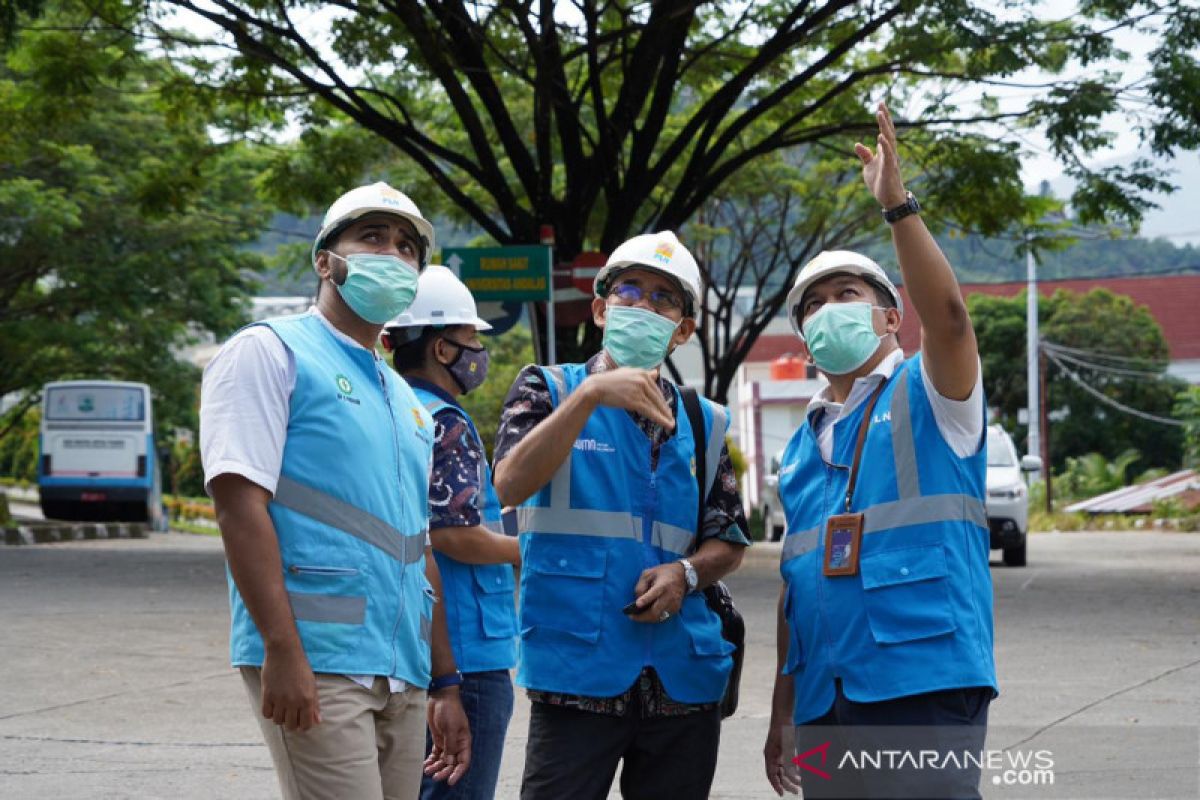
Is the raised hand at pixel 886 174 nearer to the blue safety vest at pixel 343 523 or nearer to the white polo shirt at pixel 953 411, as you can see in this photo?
the white polo shirt at pixel 953 411

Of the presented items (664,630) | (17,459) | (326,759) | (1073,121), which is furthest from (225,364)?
(17,459)

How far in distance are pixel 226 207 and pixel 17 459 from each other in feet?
102

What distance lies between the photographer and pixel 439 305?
15.7 ft

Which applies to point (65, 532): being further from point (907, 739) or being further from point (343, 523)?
point (907, 739)

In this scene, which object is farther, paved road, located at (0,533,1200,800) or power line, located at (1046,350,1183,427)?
power line, located at (1046,350,1183,427)

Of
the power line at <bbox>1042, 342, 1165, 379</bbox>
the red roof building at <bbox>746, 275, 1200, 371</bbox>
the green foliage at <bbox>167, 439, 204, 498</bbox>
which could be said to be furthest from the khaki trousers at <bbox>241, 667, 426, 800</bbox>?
the red roof building at <bbox>746, 275, 1200, 371</bbox>

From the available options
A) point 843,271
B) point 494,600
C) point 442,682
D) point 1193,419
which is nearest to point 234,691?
point 494,600

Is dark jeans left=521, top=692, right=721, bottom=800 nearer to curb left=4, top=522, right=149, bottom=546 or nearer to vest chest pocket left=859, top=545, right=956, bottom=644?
vest chest pocket left=859, top=545, right=956, bottom=644

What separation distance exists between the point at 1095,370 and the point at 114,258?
35.9m

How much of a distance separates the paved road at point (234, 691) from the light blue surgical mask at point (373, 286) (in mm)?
3553

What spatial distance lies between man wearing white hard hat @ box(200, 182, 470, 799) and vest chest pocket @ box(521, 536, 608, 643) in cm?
30

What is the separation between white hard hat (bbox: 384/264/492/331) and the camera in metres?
4.78

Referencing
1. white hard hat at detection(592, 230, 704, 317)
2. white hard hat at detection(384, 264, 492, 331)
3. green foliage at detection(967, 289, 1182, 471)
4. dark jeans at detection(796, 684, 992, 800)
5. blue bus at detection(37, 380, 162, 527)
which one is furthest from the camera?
green foliage at detection(967, 289, 1182, 471)

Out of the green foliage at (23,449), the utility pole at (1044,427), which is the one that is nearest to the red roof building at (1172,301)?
the utility pole at (1044,427)
